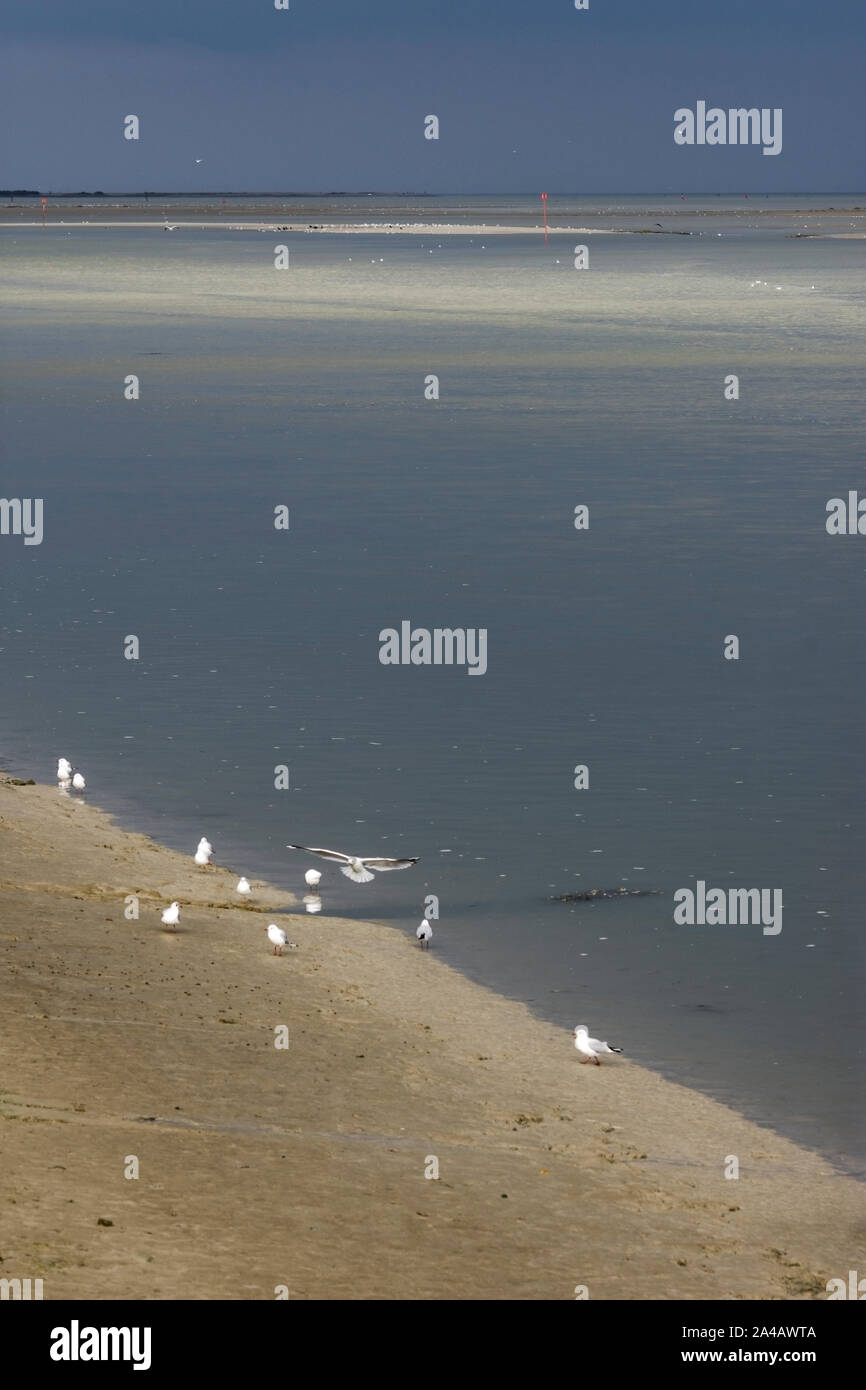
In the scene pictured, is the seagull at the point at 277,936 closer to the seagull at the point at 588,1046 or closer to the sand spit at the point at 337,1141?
the sand spit at the point at 337,1141

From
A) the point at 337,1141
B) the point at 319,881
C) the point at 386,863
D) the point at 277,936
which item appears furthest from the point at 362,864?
the point at 337,1141

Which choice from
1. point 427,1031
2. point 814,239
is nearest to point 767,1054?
point 427,1031

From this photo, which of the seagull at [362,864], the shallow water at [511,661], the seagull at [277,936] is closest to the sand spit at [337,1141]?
the seagull at [277,936]

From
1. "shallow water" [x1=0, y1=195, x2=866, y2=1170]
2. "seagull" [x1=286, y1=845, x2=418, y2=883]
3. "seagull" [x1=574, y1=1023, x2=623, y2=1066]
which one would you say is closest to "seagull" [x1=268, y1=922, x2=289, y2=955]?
"seagull" [x1=286, y1=845, x2=418, y2=883]

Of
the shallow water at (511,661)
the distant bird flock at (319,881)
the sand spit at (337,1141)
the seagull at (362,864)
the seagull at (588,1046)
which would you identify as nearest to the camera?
the sand spit at (337,1141)

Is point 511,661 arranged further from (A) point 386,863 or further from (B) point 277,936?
(B) point 277,936

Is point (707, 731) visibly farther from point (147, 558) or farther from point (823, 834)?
point (147, 558)
